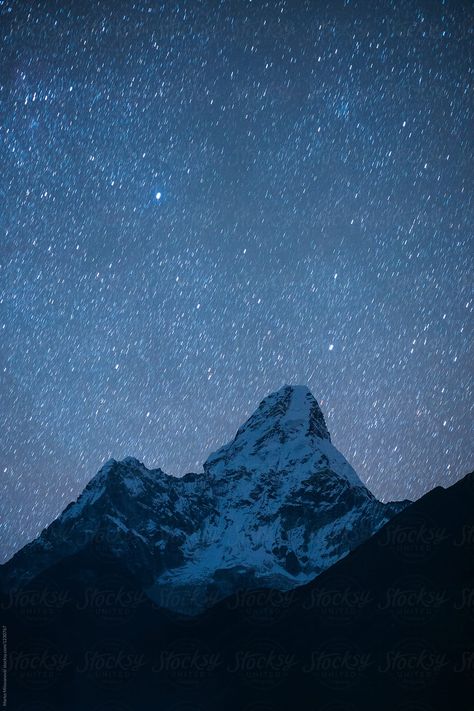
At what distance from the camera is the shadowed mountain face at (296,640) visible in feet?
262

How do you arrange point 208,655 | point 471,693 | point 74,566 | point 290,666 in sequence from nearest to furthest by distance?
point 471,693, point 290,666, point 208,655, point 74,566

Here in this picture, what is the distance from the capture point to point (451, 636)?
7838cm

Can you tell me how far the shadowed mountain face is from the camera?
262 ft

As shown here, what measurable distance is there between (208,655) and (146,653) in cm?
1103

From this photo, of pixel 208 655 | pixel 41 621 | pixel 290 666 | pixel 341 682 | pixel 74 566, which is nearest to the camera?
pixel 341 682

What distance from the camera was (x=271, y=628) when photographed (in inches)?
4176

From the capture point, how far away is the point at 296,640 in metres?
98.9

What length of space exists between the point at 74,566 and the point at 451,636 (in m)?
101

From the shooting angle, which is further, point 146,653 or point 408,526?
point 146,653

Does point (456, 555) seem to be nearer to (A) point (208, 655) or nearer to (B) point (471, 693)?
(B) point (471, 693)

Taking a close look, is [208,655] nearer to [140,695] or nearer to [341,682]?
Result: [140,695]

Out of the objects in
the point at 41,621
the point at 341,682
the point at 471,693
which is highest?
the point at 41,621

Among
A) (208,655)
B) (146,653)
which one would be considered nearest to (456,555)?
(208,655)

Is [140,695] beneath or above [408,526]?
beneath
